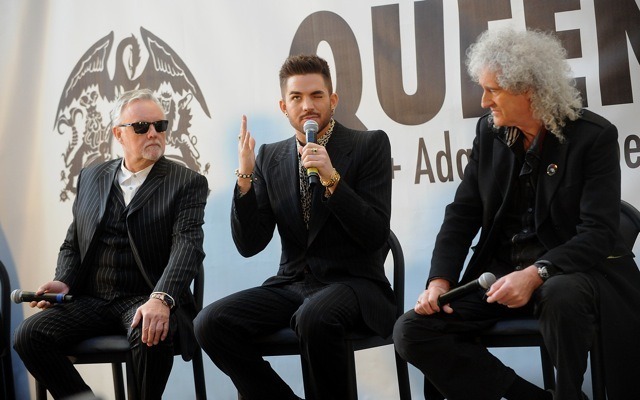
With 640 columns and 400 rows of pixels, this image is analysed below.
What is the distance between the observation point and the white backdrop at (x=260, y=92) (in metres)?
3.89

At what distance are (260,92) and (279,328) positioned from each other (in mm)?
1566

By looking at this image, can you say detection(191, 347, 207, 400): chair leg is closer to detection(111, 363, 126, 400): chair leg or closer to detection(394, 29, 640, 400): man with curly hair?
detection(111, 363, 126, 400): chair leg

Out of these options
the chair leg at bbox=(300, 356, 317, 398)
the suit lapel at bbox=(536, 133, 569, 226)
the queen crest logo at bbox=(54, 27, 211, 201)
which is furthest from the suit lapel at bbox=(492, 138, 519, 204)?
the queen crest logo at bbox=(54, 27, 211, 201)

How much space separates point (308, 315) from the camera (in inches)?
118

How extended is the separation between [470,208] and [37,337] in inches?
71.2

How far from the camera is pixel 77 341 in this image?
3.40 m

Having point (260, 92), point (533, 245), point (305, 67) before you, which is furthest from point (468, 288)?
point (260, 92)

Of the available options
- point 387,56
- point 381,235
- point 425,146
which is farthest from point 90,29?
point 381,235

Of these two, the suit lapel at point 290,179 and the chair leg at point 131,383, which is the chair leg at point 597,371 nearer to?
the suit lapel at point 290,179

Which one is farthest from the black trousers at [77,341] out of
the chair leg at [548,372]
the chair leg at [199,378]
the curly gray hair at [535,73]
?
the curly gray hair at [535,73]

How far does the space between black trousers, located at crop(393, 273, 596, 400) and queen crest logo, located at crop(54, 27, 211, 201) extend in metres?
1.90

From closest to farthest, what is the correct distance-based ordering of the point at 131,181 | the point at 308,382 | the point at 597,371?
the point at 597,371
the point at 308,382
the point at 131,181

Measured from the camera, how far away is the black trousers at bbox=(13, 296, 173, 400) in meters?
3.20

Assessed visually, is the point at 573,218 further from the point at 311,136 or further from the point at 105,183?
the point at 105,183
